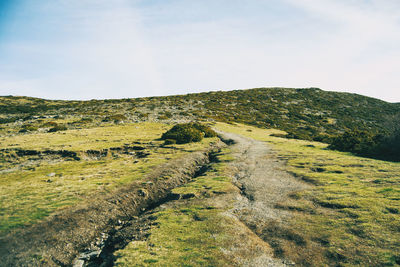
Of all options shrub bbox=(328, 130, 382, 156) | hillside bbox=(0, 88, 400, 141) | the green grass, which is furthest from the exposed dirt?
hillside bbox=(0, 88, 400, 141)

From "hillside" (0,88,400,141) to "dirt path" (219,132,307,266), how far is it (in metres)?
24.4

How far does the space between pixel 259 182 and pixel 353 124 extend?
200 feet

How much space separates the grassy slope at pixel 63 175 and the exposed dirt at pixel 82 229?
0.92 m

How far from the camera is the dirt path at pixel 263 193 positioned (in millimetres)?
8617

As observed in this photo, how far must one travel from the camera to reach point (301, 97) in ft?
298

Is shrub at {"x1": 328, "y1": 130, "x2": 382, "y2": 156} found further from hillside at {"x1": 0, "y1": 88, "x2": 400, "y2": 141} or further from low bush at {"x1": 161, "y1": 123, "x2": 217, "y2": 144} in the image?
low bush at {"x1": 161, "y1": 123, "x2": 217, "y2": 144}

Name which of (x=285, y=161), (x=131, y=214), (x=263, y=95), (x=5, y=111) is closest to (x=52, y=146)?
(x=131, y=214)

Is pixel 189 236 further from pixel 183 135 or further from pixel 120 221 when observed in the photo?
pixel 183 135

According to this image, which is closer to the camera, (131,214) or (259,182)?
(131,214)

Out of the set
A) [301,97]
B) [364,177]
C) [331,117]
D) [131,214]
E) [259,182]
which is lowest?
[131,214]

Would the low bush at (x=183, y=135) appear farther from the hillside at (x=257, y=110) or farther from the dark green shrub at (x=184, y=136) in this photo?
the hillside at (x=257, y=110)

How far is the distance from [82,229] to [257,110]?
6610cm

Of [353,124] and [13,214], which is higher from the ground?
[353,124]

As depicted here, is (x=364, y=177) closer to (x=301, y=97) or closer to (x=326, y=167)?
(x=326, y=167)
